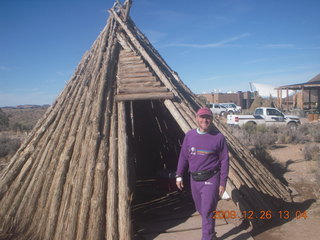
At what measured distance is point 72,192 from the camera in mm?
3469

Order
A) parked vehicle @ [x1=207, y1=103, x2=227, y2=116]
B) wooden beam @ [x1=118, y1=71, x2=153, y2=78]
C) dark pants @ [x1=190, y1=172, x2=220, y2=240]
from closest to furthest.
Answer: dark pants @ [x1=190, y1=172, x2=220, y2=240] < wooden beam @ [x1=118, y1=71, x2=153, y2=78] < parked vehicle @ [x1=207, y1=103, x2=227, y2=116]

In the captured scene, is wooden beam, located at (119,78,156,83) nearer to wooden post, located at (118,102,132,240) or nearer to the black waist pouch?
wooden post, located at (118,102,132,240)

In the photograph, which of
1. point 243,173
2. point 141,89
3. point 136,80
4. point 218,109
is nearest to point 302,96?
point 218,109

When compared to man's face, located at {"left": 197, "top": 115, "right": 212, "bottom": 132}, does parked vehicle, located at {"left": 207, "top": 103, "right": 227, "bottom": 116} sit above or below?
below

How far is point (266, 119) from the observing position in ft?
56.0

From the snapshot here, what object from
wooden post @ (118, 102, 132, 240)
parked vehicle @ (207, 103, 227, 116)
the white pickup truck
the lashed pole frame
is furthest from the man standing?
parked vehicle @ (207, 103, 227, 116)

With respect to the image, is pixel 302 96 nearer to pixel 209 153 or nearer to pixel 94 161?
pixel 209 153

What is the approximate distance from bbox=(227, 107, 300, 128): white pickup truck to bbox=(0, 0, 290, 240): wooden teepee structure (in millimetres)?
11775

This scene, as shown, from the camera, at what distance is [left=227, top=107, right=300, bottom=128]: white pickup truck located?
16594 mm

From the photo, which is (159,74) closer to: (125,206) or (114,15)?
(114,15)

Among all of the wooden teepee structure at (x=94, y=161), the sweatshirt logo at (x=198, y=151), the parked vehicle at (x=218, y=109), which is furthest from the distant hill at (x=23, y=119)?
the sweatshirt logo at (x=198, y=151)

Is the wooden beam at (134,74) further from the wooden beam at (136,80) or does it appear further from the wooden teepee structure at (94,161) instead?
the wooden beam at (136,80)

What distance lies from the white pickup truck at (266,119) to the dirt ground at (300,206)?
889cm
